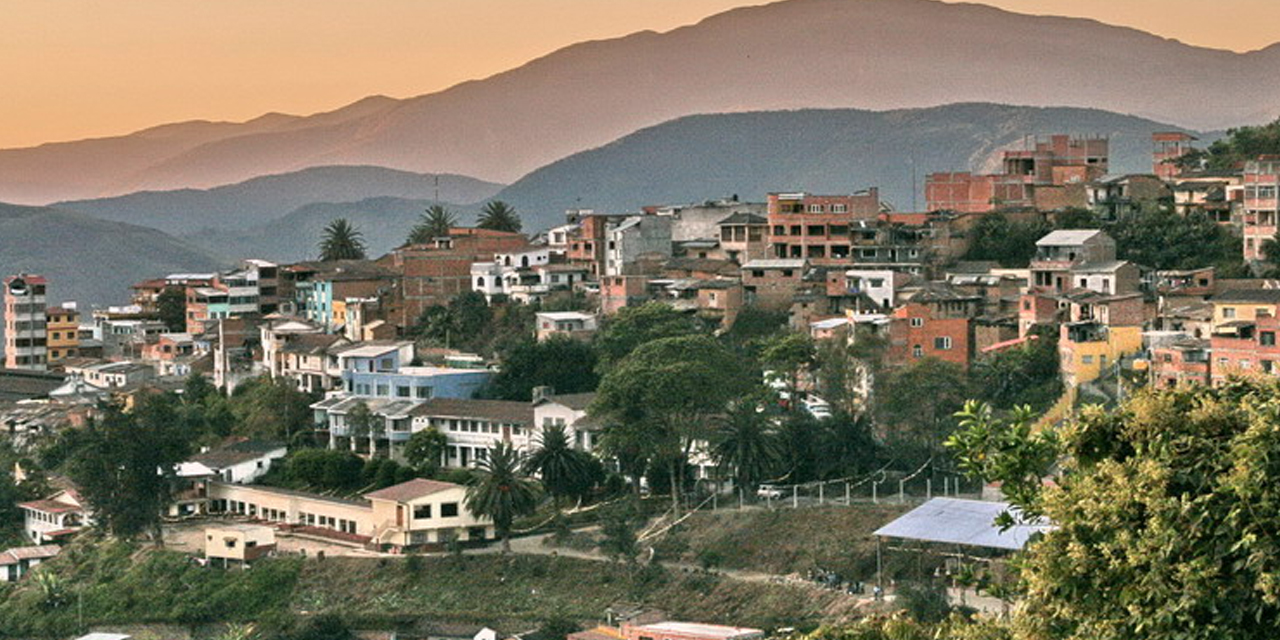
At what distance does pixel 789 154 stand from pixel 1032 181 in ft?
208

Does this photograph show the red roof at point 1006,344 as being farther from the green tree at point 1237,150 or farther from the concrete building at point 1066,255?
the green tree at point 1237,150

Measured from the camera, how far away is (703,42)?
10006 cm

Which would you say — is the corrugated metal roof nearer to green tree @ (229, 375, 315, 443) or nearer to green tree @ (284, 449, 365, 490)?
green tree @ (284, 449, 365, 490)

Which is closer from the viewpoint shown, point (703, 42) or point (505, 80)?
point (703, 42)

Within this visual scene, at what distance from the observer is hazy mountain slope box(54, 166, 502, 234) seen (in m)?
124

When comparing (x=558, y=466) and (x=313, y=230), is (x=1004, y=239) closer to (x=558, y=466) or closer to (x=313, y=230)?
(x=558, y=466)

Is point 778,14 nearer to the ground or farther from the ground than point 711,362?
farther from the ground

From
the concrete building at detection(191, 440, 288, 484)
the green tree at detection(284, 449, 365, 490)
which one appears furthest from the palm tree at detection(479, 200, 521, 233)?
the green tree at detection(284, 449, 365, 490)

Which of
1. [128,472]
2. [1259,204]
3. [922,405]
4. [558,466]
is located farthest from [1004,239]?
[128,472]

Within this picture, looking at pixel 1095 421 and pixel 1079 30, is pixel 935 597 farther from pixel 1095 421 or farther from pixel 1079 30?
pixel 1079 30

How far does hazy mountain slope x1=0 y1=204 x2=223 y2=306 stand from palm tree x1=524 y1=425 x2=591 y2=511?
52.4 metres

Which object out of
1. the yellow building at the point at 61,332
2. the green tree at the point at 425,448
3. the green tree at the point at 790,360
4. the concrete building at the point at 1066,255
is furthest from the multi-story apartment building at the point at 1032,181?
the yellow building at the point at 61,332

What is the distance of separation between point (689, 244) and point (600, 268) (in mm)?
1649

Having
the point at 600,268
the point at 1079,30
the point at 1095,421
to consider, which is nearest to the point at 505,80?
the point at 1079,30
